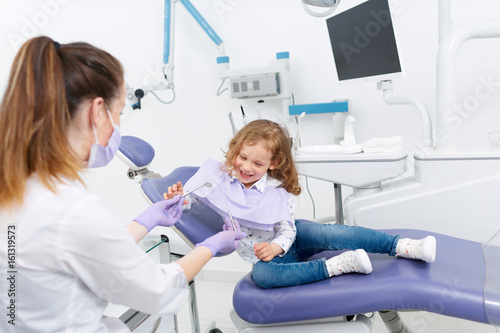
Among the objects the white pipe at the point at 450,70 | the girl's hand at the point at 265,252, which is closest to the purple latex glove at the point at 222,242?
the girl's hand at the point at 265,252

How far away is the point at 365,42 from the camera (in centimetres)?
199

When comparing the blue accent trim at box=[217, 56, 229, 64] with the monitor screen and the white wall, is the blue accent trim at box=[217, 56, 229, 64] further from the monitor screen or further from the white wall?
the monitor screen

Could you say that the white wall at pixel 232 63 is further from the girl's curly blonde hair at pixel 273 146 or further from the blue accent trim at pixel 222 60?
the girl's curly blonde hair at pixel 273 146

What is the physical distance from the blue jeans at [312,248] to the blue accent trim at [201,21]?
1225mm

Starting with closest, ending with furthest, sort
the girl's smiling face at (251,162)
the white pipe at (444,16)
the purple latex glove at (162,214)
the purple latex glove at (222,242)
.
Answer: the purple latex glove at (222,242)
the purple latex glove at (162,214)
the girl's smiling face at (251,162)
the white pipe at (444,16)

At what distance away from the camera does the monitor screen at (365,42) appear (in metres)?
1.88

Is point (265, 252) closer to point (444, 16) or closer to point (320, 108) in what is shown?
point (320, 108)

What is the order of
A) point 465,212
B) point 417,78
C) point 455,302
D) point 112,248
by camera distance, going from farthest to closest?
1. point 417,78
2. point 465,212
3. point 455,302
4. point 112,248

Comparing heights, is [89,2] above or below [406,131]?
above

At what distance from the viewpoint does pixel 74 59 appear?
90 cm

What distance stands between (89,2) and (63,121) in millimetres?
2250

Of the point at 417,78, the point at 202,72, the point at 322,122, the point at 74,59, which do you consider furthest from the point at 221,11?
the point at 74,59

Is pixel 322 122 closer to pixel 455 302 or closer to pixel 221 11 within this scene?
pixel 221 11

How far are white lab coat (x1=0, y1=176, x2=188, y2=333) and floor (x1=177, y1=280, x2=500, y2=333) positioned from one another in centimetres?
135
